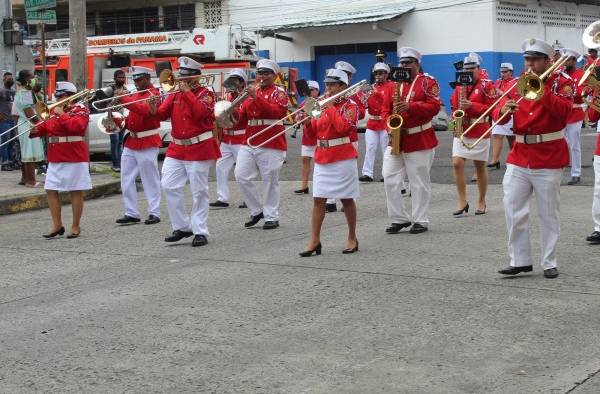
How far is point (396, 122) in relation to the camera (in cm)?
1076

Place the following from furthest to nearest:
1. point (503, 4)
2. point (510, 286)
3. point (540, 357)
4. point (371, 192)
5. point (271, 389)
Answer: point (503, 4) → point (371, 192) → point (510, 286) → point (540, 357) → point (271, 389)

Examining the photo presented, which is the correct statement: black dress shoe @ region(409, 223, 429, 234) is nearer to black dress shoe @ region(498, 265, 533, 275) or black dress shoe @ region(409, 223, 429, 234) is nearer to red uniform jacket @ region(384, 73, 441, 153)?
red uniform jacket @ region(384, 73, 441, 153)

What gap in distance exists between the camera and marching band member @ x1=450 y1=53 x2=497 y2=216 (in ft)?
39.9

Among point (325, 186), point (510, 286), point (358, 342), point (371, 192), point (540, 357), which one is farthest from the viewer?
point (371, 192)

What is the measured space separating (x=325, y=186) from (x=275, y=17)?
111 feet

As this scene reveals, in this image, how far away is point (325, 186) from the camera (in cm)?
984

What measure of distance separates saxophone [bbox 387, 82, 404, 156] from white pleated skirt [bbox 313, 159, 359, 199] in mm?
1006

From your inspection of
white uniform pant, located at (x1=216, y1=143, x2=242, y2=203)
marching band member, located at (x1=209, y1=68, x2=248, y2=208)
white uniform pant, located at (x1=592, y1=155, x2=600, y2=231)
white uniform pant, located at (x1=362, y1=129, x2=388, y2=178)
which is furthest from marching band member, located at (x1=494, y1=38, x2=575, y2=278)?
white uniform pant, located at (x1=362, y1=129, x2=388, y2=178)

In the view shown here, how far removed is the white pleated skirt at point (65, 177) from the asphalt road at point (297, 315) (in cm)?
61

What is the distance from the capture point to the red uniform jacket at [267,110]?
11648 mm

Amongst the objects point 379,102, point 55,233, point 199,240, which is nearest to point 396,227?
point 199,240

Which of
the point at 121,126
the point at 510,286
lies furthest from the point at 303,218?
the point at 510,286

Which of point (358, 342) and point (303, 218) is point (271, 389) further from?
point (303, 218)

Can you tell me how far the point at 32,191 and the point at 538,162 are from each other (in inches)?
361
